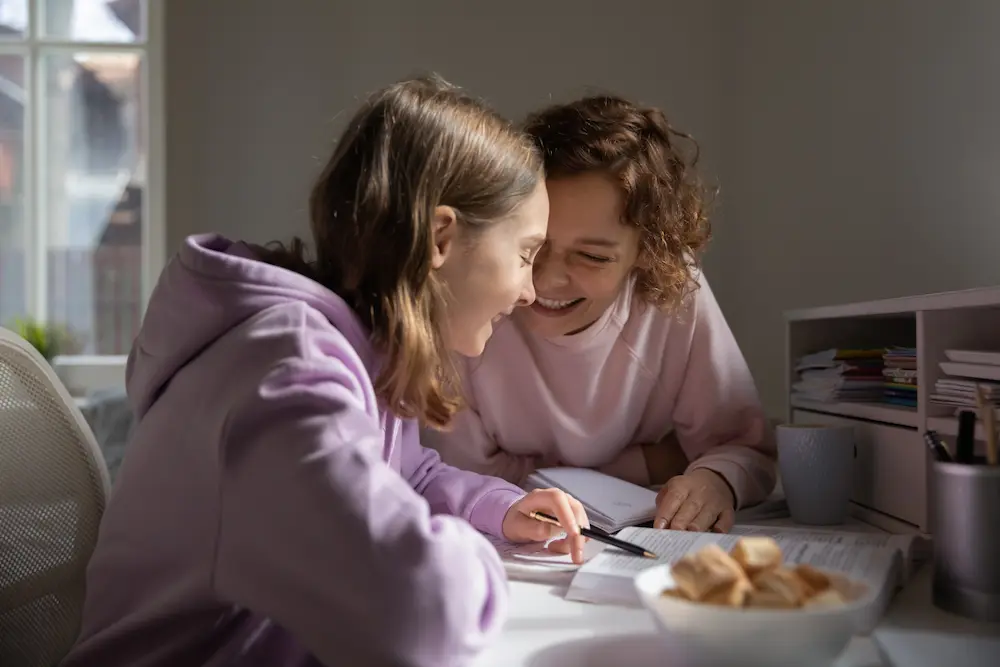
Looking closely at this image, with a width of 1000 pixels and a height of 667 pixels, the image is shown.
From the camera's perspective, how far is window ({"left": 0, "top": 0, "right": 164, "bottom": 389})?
285 centimetres

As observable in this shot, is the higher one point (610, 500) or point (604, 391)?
point (604, 391)

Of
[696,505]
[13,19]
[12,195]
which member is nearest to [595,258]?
[696,505]

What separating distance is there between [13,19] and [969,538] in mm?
3016

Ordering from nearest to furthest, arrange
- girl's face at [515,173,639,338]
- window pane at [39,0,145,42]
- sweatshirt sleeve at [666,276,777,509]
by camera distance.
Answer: girl's face at [515,173,639,338], sweatshirt sleeve at [666,276,777,509], window pane at [39,0,145,42]

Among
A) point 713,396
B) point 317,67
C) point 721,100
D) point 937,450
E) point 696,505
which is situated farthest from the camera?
point 317,67

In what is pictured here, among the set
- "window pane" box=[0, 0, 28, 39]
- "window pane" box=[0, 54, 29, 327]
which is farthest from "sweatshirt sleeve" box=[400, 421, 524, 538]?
"window pane" box=[0, 0, 28, 39]

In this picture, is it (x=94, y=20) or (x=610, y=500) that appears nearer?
(x=610, y=500)

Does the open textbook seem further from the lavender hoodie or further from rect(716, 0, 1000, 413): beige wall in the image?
rect(716, 0, 1000, 413): beige wall

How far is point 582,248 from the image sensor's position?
1.27 meters

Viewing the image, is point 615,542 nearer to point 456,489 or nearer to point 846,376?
point 456,489

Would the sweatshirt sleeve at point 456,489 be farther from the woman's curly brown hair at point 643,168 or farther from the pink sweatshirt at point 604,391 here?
the woman's curly brown hair at point 643,168

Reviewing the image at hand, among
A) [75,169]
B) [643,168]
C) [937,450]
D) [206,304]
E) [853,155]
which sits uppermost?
[75,169]

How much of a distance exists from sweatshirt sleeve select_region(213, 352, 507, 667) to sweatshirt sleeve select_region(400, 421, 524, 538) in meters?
0.38

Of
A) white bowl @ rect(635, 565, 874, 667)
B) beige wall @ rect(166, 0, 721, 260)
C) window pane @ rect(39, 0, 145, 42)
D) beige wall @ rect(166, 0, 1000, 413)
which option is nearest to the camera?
white bowl @ rect(635, 565, 874, 667)
